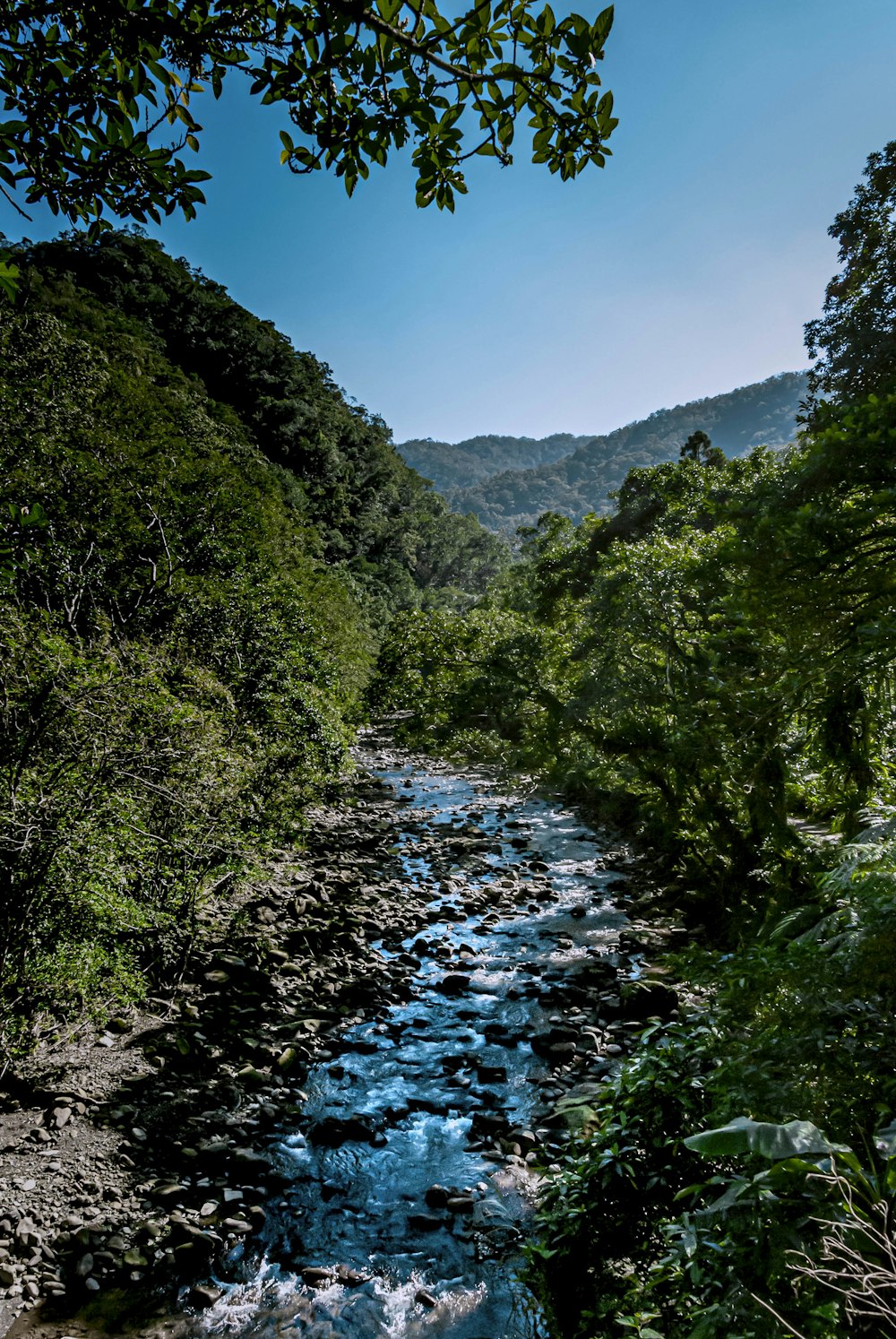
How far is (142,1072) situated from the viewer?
6434mm

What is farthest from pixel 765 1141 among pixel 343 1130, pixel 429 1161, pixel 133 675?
Result: pixel 133 675

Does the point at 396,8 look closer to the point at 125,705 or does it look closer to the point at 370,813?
the point at 125,705

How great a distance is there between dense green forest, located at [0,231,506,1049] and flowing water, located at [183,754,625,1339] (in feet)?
8.53

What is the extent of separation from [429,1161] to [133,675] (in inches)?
223

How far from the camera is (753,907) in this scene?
7645 mm

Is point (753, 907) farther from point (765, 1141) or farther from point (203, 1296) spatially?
point (203, 1296)

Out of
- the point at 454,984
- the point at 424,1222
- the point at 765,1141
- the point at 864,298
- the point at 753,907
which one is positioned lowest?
the point at 454,984

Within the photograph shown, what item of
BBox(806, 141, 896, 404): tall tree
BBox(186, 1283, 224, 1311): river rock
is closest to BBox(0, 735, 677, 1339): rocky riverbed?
BBox(186, 1283, 224, 1311): river rock

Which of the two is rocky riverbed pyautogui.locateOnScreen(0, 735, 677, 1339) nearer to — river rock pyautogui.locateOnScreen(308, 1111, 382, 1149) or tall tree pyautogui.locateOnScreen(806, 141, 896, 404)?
river rock pyautogui.locateOnScreen(308, 1111, 382, 1149)

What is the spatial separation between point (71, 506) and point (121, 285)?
44.7 m

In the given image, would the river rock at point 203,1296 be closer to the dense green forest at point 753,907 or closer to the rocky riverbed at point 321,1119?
the rocky riverbed at point 321,1119

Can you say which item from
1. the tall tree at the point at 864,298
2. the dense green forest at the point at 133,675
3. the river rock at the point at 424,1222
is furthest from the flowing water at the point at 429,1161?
the tall tree at the point at 864,298

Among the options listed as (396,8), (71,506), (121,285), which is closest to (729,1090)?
(396,8)

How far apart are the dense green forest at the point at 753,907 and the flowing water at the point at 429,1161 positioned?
2.91 feet
